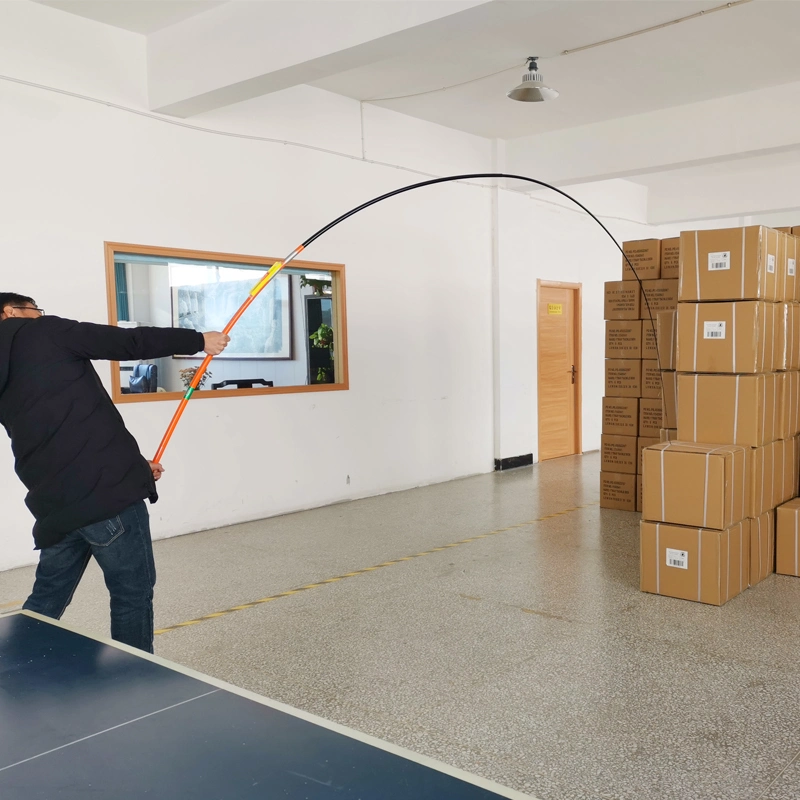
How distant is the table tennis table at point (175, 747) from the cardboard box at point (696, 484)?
276 centimetres

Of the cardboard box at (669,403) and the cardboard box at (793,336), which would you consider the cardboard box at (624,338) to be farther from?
the cardboard box at (793,336)

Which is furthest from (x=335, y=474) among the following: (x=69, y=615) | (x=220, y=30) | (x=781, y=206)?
(x=781, y=206)

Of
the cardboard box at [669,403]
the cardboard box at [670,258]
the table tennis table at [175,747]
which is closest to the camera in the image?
the table tennis table at [175,747]

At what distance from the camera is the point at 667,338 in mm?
5090

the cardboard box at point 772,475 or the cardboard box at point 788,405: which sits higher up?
the cardboard box at point 788,405

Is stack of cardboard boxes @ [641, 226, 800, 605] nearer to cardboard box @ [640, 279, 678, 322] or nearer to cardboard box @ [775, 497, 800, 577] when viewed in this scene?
cardboard box @ [775, 497, 800, 577]

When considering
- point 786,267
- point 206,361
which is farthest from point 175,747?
point 786,267

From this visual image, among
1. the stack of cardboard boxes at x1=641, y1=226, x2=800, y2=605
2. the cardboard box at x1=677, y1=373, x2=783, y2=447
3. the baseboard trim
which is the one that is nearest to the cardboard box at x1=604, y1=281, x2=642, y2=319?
the stack of cardboard boxes at x1=641, y1=226, x2=800, y2=605

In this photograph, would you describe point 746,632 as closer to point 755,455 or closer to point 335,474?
point 755,455

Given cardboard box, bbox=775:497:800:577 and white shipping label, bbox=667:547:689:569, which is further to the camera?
cardboard box, bbox=775:497:800:577

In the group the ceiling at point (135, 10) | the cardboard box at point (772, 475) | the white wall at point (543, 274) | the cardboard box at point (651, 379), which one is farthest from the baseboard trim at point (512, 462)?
the ceiling at point (135, 10)

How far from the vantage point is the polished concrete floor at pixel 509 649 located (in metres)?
2.27

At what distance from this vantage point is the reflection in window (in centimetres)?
496

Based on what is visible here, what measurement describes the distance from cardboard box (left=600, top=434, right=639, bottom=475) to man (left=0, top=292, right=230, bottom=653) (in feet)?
13.0
